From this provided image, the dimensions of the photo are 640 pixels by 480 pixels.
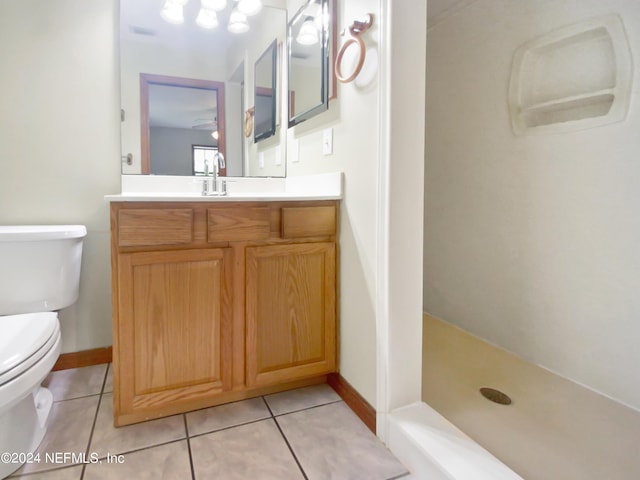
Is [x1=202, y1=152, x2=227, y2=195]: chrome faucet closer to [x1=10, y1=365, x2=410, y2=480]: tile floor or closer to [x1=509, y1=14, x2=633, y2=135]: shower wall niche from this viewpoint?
[x1=10, y1=365, x2=410, y2=480]: tile floor

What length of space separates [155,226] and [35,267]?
0.61 metres

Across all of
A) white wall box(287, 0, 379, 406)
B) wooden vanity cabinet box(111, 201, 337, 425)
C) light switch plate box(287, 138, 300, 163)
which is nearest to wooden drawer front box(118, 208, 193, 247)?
wooden vanity cabinet box(111, 201, 337, 425)

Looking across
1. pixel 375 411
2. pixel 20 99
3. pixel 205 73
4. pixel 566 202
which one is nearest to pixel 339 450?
pixel 375 411

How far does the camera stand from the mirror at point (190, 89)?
1.85m

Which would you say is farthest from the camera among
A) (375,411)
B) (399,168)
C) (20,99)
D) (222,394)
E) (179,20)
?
(179,20)

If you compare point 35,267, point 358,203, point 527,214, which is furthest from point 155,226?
point 527,214

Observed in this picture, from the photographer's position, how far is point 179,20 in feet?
6.21

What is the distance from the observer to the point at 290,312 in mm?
1581

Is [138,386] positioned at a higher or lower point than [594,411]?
higher

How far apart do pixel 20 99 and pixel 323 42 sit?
54.8 inches

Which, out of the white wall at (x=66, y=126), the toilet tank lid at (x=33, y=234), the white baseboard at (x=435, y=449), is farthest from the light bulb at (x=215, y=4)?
the white baseboard at (x=435, y=449)

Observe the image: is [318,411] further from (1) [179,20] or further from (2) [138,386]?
(1) [179,20]

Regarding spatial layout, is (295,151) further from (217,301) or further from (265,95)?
(217,301)

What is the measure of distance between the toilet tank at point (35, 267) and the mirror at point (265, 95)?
104 cm
